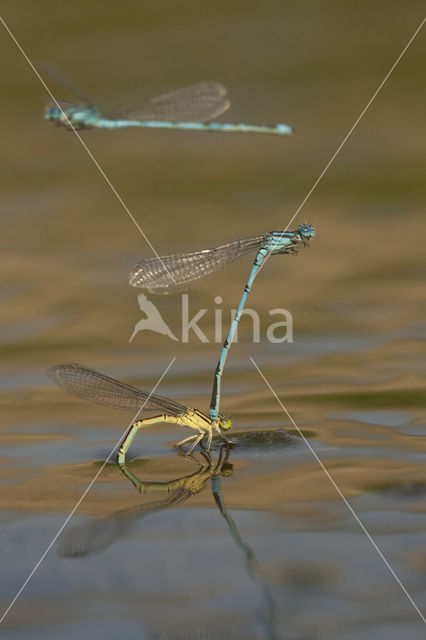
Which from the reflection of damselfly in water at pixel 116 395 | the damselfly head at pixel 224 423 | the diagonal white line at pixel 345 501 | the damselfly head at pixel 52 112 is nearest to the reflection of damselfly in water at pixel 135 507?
the damselfly head at pixel 224 423

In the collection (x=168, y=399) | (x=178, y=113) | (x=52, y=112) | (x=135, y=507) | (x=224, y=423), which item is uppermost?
(x=178, y=113)

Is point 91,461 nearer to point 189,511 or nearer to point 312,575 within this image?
point 189,511

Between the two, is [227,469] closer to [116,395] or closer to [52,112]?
[116,395]

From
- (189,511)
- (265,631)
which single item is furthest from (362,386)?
(265,631)

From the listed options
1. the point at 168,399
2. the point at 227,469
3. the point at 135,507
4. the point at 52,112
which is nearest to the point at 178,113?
the point at 52,112

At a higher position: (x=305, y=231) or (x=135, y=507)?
(x=305, y=231)
